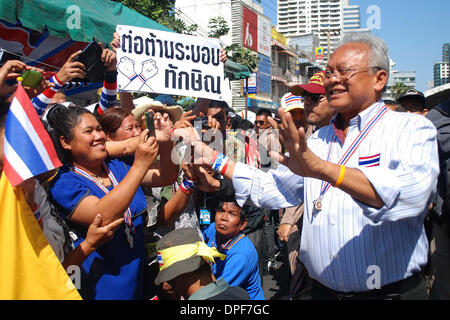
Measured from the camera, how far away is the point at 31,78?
7.34ft

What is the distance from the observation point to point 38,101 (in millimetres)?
2854

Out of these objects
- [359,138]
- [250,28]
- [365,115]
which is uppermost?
[250,28]

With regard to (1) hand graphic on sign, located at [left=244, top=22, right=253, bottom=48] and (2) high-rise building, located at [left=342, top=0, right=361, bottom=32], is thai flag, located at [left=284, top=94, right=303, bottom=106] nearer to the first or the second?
(2) high-rise building, located at [left=342, top=0, right=361, bottom=32]

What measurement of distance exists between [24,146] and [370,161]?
1.61 meters

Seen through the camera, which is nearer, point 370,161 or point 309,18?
point 370,161

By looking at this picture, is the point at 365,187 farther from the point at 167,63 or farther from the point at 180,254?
the point at 167,63

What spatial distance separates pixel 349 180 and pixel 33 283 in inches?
57.0

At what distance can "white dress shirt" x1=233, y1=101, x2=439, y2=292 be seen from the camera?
64.3 inches

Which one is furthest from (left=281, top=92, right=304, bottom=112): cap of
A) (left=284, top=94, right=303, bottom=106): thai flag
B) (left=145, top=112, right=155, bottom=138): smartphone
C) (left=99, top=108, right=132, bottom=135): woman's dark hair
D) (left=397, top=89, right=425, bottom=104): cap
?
(left=145, top=112, right=155, bottom=138): smartphone

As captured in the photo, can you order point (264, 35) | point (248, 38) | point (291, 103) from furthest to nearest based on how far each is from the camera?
point (264, 35)
point (248, 38)
point (291, 103)

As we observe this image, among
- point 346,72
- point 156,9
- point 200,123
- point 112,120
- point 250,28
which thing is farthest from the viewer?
point 250,28

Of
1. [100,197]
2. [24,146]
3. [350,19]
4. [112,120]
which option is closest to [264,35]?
[350,19]

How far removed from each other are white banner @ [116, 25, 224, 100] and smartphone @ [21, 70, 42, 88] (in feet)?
3.45

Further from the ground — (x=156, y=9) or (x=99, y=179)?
(x=156, y=9)
